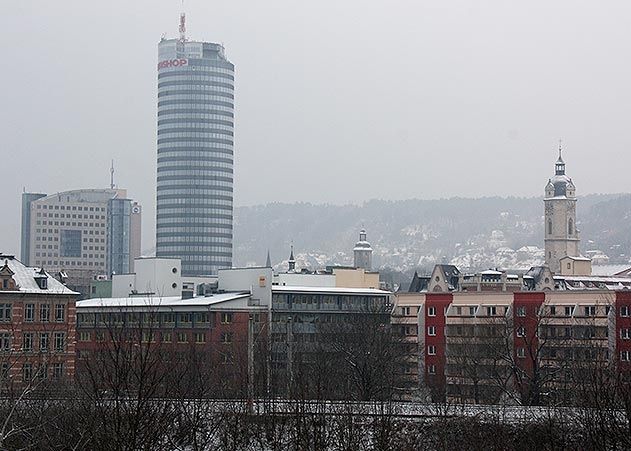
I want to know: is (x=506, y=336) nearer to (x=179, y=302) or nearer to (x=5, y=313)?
(x=179, y=302)

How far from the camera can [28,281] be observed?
8119 cm

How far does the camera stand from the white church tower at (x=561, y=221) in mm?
186500

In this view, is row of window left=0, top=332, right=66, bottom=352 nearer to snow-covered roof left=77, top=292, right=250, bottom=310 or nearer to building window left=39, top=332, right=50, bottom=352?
building window left=39, top=332, right=50, bottom=352

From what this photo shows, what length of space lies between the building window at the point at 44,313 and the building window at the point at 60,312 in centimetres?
53

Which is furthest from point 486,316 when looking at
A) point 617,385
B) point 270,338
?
point 617,385

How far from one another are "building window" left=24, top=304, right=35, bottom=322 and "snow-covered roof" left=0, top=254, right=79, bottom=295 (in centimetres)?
90

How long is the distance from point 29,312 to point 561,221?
121104 millimetres

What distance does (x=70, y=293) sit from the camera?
265 ft

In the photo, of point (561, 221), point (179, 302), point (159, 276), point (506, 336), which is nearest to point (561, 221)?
point (561, 221)

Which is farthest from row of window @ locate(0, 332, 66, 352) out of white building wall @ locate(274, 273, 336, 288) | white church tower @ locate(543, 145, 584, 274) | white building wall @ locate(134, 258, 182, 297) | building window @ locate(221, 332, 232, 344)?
white church tower @ locate(543, 145, 584, 274)

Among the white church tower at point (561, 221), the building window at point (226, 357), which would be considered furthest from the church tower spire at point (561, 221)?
the building window at point (226, 357)

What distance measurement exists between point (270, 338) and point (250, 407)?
39558 mm

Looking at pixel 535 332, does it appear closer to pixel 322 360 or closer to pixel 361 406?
pixel 322 360

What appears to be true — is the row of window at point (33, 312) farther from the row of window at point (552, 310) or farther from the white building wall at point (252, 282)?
the row of window at point (552, 310)
